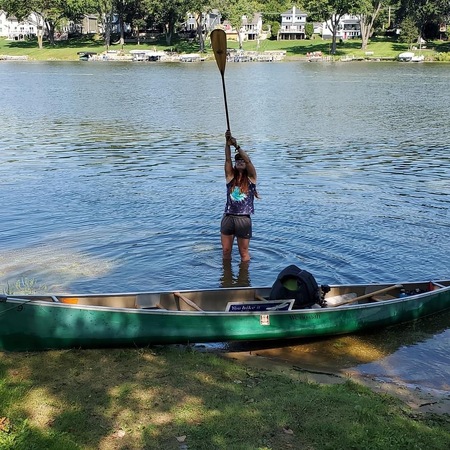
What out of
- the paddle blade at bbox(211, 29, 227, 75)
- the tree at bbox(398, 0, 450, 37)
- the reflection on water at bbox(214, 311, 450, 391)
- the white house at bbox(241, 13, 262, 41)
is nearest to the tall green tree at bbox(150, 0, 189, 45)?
the white house at bbox(241, 13, 262, 41)

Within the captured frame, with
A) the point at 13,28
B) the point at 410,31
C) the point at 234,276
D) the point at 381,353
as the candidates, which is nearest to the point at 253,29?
the point at 410,31

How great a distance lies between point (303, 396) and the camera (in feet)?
26.4

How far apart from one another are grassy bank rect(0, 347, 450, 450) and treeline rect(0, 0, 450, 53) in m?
119

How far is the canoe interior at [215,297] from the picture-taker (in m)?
10.2

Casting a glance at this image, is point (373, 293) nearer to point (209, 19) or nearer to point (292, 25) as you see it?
point (209, 19)

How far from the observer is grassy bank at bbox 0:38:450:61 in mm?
122938

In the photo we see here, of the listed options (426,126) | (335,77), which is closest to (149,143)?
(426,126)

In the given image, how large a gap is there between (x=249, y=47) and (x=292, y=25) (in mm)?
21274

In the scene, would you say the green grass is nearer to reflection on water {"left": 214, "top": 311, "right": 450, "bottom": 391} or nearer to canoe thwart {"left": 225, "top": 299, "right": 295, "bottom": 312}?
reflection on water {"left": 214, "top": 311, "right": 450, "bottom": 391}

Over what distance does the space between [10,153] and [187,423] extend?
76.8 ft

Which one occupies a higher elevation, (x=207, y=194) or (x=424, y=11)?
(x=424, y=11)

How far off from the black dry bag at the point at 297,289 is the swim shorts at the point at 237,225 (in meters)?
2.42

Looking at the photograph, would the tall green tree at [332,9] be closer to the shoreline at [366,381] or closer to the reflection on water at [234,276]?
the reflection on water at [234,276]

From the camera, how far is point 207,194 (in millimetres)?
21312
